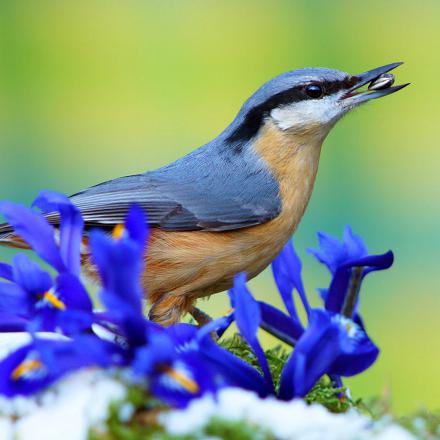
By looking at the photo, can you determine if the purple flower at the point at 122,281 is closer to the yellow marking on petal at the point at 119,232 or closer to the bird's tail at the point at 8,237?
the yellow marking on petal at the point at 119,232

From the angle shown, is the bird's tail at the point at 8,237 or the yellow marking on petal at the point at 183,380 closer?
the yellow marking on petal at the point at 183,380

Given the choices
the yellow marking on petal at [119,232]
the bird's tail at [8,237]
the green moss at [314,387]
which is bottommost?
the green moss at [314,387]

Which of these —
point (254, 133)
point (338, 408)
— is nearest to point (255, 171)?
point (254, 133)

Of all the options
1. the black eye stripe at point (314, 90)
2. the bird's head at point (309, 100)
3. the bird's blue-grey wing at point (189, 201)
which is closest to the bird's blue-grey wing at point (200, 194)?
the bird's blue-grey wing at point (189, 201)

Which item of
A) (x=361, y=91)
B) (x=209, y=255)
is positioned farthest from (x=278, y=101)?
(x=209, y=255)

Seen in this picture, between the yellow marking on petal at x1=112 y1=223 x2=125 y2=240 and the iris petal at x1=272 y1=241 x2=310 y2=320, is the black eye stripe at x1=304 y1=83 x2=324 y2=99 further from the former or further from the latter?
the yellow marking on petal at x1=112 y1=223 x2=125 y2=240

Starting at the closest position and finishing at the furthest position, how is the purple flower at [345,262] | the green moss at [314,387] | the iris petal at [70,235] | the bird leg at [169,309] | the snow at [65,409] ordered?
1. the snow at [65,409]
2. the iris petal at [70,235]
3. the green moss at [314,387]
4. the purple flower at [345,262]
5. the bird leg at [169,309]
